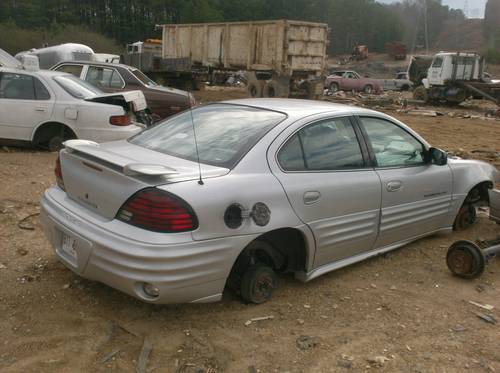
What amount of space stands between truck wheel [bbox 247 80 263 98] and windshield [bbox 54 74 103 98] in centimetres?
1191

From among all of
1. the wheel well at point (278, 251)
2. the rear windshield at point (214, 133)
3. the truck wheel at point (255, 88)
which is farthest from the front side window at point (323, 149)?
the truck wheel at point (255, 88)

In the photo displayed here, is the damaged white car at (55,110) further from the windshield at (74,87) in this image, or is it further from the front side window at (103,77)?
the front side window at (103,77)

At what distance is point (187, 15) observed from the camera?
219 ft

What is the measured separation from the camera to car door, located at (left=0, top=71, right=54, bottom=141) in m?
8.08

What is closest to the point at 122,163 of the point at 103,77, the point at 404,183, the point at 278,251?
the point at 278,251

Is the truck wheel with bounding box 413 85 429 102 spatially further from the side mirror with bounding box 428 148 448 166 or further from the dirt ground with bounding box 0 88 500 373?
the dirt ground with bounding box 0 88 500 373

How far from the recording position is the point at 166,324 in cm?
341

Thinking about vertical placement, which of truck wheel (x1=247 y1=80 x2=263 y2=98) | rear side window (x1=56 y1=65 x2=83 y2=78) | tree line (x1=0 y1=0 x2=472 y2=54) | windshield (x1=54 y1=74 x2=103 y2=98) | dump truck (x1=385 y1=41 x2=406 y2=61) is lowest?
truck wheel (x1=247 y1=80 x2=263 y2=98)

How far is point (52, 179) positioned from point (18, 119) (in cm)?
180

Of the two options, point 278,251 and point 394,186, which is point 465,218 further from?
point 278,251

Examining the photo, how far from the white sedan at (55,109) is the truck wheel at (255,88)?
1224 centimetres

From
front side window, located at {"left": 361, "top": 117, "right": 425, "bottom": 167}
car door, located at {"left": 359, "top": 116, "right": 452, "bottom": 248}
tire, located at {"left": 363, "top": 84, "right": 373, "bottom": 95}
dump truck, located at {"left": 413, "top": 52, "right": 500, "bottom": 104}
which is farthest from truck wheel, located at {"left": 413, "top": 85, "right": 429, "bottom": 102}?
front side window, located at {"left": 361, "top": 117, "right": 425, "bottom": 167}

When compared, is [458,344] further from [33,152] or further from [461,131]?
[461,131]

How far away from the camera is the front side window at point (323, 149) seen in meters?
3.72
